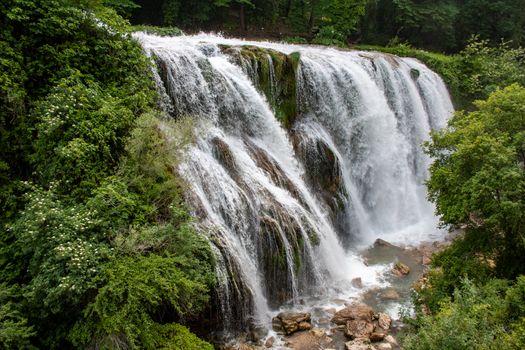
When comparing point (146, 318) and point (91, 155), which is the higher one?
point (91, 155)

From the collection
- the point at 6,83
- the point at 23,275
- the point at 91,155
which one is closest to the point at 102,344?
the point at 23,275

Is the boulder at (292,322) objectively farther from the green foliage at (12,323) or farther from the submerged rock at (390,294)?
the green foliage at (12,323)

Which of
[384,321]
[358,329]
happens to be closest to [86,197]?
[358,329]

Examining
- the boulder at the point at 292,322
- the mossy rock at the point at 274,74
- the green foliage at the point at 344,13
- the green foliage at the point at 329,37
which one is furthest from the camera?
the green foliage at the point at 344,13

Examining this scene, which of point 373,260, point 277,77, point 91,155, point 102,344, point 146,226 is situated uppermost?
point 277,77

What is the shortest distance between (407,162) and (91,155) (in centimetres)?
1315

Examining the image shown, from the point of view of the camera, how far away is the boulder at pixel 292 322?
27.8 feet

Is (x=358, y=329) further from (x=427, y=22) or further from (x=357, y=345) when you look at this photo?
(x=427, y=22)

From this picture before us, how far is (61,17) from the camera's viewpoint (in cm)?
794

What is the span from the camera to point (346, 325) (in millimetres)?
8797

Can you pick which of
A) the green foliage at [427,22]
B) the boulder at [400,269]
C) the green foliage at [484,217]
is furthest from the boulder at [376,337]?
the green foliage at [427,22]

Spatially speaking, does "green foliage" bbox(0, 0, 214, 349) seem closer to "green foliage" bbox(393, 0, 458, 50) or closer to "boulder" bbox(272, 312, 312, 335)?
"boulder" bbox(272, 312, 312, 335)

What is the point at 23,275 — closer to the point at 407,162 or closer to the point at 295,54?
the point at 295,54

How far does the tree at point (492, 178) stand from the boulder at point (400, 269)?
3.48 meters
